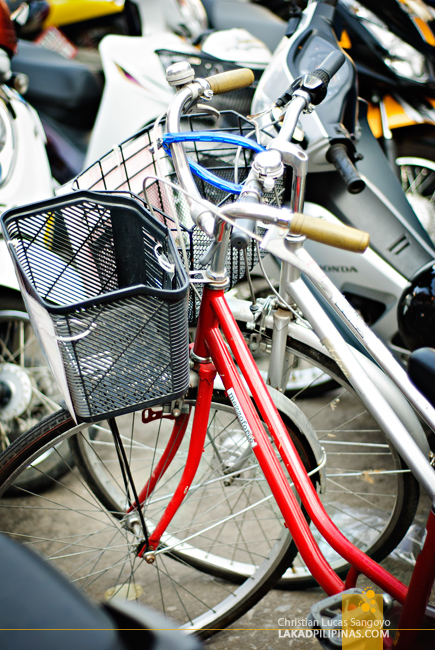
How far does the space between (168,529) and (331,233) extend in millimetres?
1493

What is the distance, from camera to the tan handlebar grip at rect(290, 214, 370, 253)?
0.89 m

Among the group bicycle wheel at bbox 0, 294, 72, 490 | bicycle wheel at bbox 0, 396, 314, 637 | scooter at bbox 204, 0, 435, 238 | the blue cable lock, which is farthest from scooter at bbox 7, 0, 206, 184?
the blue cable lock

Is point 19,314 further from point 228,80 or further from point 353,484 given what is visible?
point 353,484

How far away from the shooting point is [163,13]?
13.7 ft

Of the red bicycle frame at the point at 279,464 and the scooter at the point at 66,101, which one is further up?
the scooter at the point at 66,101

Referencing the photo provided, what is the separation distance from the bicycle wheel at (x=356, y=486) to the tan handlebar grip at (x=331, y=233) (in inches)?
23.7

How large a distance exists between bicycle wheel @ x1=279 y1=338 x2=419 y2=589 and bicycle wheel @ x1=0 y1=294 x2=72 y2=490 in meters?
1.09

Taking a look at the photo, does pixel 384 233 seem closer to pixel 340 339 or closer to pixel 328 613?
pixel 340 339

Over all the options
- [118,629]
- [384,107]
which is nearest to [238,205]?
[118,629]

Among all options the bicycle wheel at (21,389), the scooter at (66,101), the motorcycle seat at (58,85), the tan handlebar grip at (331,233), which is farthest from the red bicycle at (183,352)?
the motorcycle seat at (58,85)

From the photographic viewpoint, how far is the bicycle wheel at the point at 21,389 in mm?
2055

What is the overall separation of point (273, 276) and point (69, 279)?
1.25 metres

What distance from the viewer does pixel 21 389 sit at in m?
2.07

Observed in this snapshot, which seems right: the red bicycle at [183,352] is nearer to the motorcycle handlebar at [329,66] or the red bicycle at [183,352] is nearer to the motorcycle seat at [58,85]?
the motorcycle handlebar at [329,66]
